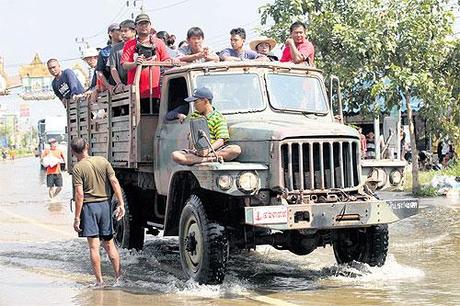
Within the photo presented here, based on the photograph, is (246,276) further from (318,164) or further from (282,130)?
(282,130)

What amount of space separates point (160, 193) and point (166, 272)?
0.94m

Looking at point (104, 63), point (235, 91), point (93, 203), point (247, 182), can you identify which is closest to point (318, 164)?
point (247, 182)

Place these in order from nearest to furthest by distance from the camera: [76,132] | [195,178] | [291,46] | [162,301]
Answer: [162,301] → [195,178] → [291,46] → [76,132]

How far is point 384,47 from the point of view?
62.1 feet

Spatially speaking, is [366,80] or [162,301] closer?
[162,301]

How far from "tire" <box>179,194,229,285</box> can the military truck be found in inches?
0.4

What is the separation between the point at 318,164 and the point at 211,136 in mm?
1182

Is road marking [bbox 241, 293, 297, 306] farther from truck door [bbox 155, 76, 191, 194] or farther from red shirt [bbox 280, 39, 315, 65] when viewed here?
red shirt [bbox 280, 39, 315, 65]

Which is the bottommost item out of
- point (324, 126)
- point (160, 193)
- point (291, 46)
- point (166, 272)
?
point (166, 272)

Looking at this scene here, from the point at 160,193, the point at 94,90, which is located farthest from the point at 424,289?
the point at 94,90

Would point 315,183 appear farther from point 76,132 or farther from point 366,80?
point 366,80

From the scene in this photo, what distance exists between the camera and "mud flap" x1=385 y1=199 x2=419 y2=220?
9.14m

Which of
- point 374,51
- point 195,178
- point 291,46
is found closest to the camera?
point 195,178

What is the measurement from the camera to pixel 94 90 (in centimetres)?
1267
